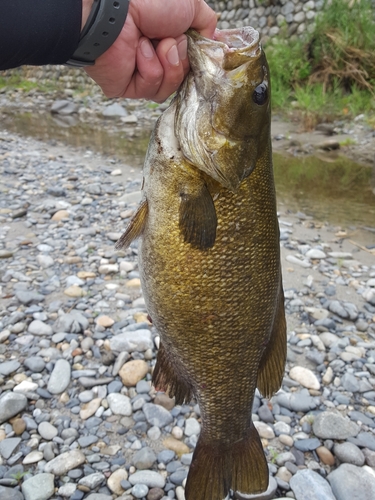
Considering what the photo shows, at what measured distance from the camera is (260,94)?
1.90 meters

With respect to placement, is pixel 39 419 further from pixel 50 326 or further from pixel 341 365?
pixel 341 365

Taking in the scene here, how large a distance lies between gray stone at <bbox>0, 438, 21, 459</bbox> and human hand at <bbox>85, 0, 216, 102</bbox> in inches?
84.1

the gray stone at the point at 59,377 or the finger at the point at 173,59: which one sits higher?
the finger at the point at 173,59

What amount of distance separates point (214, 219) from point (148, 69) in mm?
732

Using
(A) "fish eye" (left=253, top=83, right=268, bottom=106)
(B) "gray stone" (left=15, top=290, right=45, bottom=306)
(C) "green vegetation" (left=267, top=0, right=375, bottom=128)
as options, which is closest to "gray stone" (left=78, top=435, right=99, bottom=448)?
(B) "gray stone" (left=15, top=290, right=45, bottom=306)

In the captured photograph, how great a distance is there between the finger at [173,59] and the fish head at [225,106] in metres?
0.06

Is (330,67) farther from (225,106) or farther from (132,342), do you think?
(225,106)

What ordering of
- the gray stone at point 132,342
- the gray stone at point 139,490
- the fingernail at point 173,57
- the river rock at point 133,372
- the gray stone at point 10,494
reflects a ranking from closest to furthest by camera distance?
the fingernail at point 173,57, the gray stone at point 10,494, the gray stone at point 139,490, the river rock at point 133,372, the gray stone at point 132,342

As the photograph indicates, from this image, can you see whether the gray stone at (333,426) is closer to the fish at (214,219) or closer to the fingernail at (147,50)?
the fish at (214,219)

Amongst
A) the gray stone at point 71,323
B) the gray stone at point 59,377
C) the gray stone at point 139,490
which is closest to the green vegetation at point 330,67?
the gray stone at point 71,323

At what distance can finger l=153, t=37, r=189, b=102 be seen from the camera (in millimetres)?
1925

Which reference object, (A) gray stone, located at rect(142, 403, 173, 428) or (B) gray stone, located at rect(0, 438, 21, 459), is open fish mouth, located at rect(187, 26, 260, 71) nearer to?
(A) gray stone, located at rect(142, 403, 173, 428)

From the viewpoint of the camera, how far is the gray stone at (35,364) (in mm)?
3373

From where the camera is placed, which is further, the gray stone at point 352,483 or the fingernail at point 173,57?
the gray stone at point 352,483
